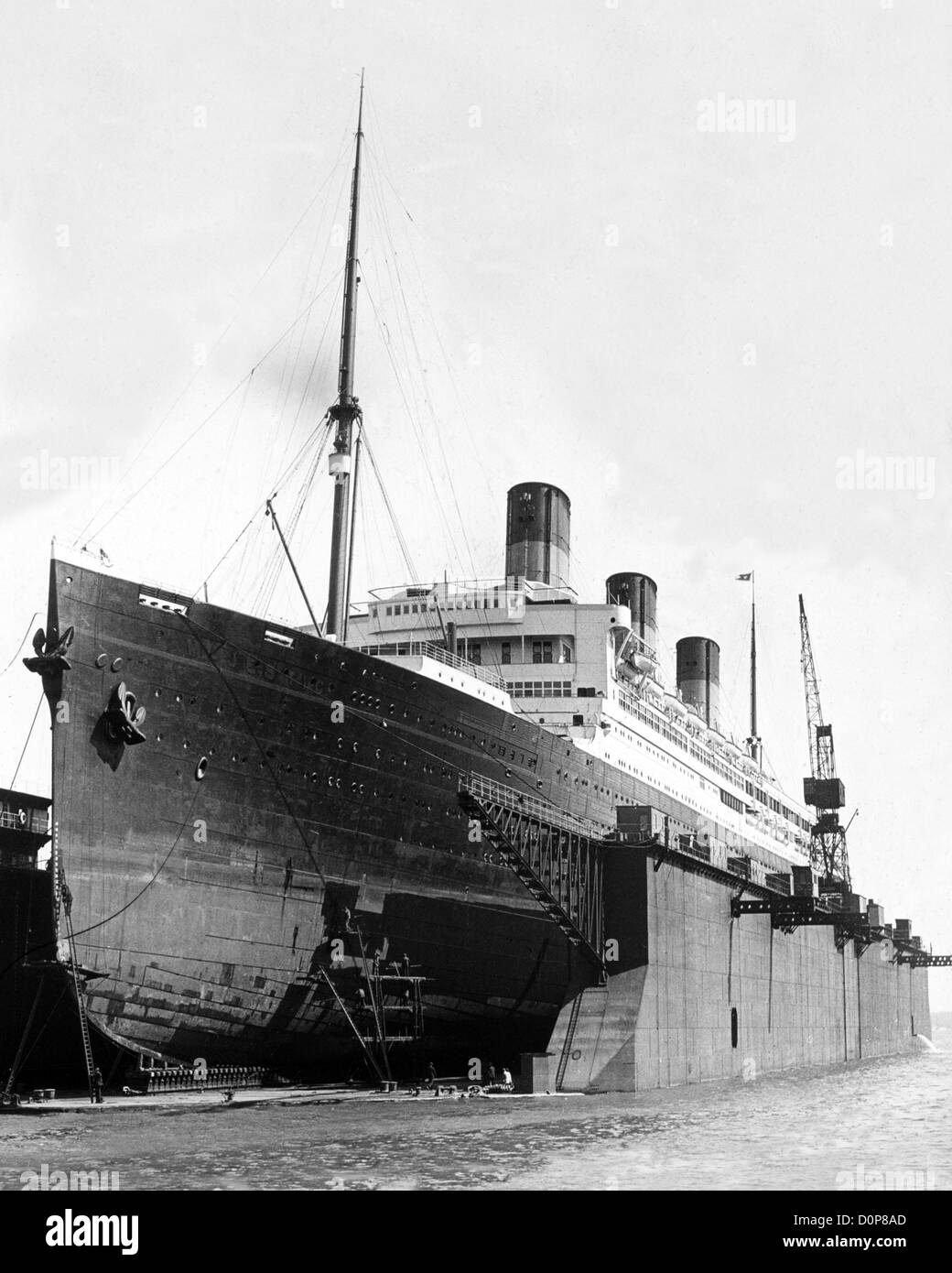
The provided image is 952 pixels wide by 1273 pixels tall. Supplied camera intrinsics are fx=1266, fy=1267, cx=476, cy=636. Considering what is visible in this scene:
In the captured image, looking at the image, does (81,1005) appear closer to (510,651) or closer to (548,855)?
(548,855)

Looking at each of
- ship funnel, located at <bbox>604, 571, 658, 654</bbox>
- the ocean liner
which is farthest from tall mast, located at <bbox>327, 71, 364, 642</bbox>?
ship funnel, located at <bbox>604, 571, 658, 654</bbox>

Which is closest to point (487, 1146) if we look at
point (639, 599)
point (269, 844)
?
point (269, 844)

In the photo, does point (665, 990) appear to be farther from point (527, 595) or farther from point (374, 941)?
point (527, 595)

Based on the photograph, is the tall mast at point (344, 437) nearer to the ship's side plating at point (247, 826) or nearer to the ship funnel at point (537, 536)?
the ship's side plating at point (247, 826)

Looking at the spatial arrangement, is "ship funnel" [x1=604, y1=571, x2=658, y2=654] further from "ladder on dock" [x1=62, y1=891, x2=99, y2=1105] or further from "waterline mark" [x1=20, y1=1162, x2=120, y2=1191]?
"waterline mark" [x1=20, y1=1162, x2=120, y2=1191]

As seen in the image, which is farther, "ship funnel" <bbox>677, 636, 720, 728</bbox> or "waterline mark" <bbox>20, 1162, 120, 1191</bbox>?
"ship funnel" <bbox>677, 636, 720, 728</bbox>
